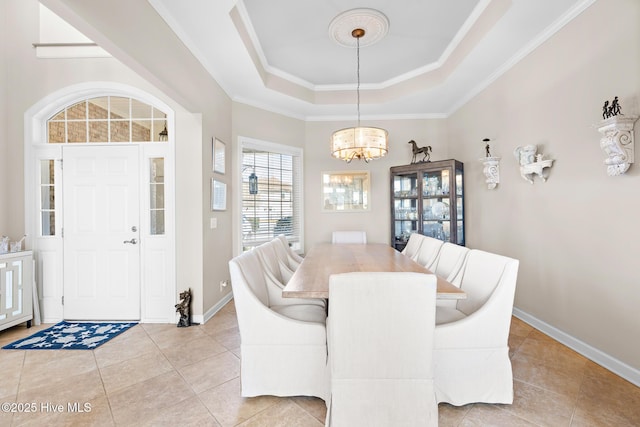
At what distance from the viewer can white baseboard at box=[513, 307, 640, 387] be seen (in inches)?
76.2

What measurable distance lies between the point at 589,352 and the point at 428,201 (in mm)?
2357

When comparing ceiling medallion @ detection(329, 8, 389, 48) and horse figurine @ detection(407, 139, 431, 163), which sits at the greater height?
ceiling medallion @ detection(329, 8, 389, 48)

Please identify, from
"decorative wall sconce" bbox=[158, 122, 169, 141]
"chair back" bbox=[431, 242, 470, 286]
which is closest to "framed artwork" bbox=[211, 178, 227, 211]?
"decorative wall sconce" bbox=[158, 122, 169, 141]

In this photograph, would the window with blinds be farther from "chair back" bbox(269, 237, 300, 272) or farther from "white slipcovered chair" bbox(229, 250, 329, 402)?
"white slipcovered chair" bbox(229, 250, 329, 402)

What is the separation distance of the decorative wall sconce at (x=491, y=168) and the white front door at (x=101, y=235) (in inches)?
160

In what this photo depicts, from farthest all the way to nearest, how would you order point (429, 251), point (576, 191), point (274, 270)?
point (429, 251) → point (274, 270) → point (576, 191)

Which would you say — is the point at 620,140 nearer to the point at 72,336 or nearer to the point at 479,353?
the point at 479,353

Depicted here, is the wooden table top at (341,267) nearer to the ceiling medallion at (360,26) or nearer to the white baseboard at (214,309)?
the white baseboard at (214,309)

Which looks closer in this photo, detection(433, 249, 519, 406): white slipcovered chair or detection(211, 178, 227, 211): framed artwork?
detection(433, 249, 519, 406): white slipcovered chair

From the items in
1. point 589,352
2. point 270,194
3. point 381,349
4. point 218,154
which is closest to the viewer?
point 381,349

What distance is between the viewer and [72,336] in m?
2.68

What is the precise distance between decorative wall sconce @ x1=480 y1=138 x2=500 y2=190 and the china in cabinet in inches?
17.6

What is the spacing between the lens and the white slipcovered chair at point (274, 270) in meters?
2.26

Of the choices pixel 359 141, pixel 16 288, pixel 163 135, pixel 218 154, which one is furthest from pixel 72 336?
pixel 359 141
